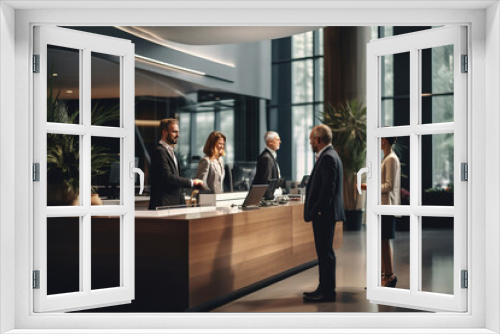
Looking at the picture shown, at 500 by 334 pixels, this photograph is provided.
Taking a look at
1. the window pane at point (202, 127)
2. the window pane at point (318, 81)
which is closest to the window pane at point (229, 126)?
the window pane at point (202, 127)

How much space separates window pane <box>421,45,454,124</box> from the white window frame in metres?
10.0

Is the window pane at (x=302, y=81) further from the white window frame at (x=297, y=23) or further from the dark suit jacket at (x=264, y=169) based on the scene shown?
the white window frame at (x=297, y=23)

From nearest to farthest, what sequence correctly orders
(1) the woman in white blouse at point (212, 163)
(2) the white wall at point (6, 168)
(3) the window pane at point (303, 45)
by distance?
(2) the white wall at point (6, 168) → (1) the woman in white blouse at point (212, 163) → (3) the window pane at point (303, 45)

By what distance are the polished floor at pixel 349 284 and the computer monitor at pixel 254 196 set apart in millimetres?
888

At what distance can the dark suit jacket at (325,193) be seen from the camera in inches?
212

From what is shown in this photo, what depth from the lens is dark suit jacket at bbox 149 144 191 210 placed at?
5.64 meters

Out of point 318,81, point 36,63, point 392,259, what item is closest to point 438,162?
point 318,81

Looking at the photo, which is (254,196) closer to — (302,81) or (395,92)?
(395,92)

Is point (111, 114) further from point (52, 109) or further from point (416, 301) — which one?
point (416, 301)

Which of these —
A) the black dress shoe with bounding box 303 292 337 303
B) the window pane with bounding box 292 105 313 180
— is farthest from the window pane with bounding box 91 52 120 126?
the window pane with bounding box 292 105 313 180

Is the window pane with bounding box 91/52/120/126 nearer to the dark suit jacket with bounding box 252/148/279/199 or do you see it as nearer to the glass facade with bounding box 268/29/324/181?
the dark suit jacket with bounding box 252/148/279/199

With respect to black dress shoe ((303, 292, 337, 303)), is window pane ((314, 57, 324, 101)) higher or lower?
higher

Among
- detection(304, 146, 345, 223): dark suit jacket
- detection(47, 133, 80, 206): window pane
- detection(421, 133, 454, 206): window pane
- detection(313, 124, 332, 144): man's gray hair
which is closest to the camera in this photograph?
detection(47, 133, 80, 206): window pane

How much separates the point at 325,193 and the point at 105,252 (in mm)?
2006
